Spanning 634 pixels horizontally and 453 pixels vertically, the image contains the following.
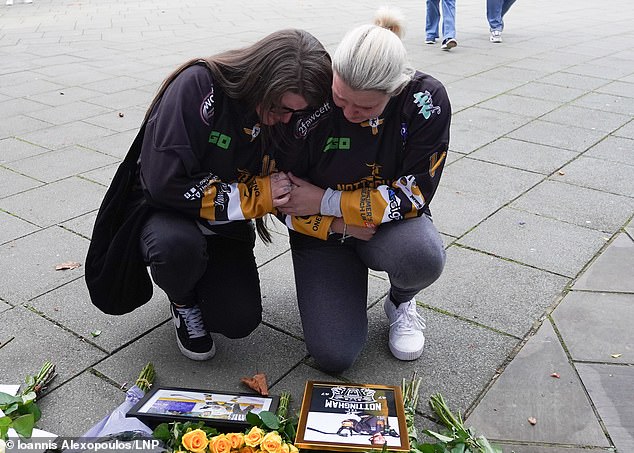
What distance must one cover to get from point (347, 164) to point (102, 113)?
398 centimetres

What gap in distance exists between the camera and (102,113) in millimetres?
5840

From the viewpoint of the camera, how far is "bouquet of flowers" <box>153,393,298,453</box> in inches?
72.2

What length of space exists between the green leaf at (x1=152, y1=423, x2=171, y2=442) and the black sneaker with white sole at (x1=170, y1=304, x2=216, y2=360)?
0.62 metres

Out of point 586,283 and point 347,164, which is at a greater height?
point 347,164

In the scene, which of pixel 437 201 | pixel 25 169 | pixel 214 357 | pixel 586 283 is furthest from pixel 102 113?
pixel 586 283

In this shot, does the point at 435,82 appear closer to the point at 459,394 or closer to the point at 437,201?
the point at 459,394

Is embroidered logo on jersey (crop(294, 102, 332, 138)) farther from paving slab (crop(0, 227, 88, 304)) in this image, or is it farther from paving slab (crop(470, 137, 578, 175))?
paving slab (crop(470, 137, 578, 175))

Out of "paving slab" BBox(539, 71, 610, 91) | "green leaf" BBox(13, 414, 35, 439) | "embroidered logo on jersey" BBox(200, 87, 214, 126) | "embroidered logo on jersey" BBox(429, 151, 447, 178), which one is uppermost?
"embroidered logo on jersey" BBox(200, 87, 214, 126)

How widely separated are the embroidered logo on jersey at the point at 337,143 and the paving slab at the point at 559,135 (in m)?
3.05

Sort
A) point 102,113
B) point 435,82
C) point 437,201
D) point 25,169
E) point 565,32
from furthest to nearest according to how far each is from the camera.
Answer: point 565,32 → point 102,113 → point 25,169 → point 437,201 → point 435,82

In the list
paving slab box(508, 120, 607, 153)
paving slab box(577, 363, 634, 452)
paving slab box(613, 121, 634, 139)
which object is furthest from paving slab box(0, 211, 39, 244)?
paving slab box(613, 121, 634, 139)

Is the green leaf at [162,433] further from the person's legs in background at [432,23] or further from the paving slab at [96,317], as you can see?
the person's legs in background at [432,23]

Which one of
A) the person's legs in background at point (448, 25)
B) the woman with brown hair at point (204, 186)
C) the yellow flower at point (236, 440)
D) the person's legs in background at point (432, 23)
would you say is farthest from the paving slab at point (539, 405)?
the person's legs in background at point (432, 23)

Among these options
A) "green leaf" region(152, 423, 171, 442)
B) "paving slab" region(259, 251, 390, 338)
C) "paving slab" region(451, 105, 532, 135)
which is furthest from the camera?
"paving slab" region(451, 105, 532, 135)
